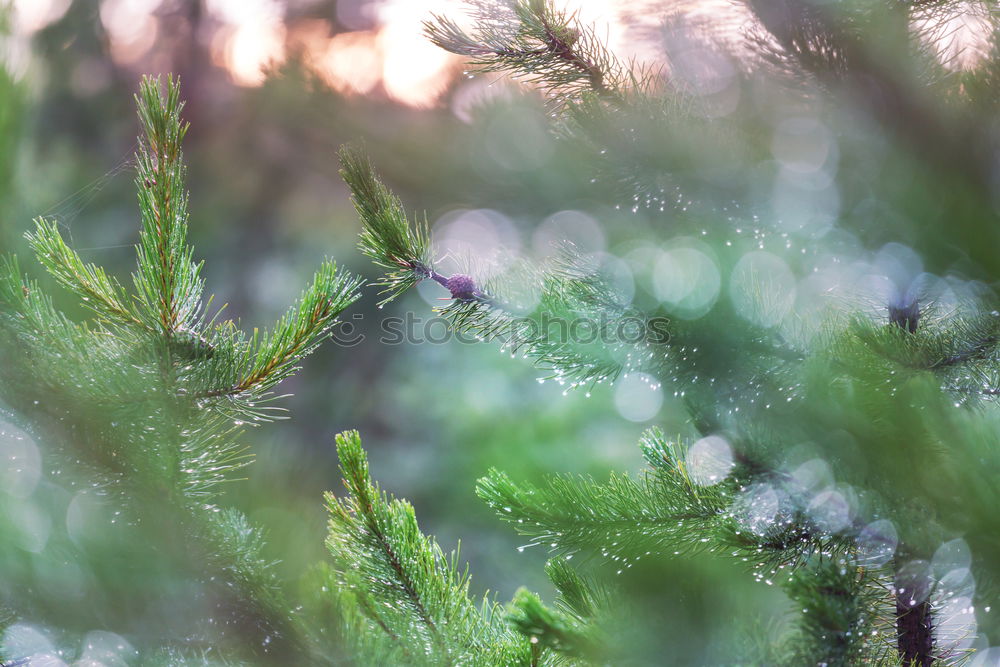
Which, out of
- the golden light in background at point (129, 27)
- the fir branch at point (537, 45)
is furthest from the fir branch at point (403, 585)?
the golden light in background at point (129, 27)

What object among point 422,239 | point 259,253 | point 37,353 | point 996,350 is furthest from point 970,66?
point 259,253

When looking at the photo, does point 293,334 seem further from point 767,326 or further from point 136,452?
point 767,326

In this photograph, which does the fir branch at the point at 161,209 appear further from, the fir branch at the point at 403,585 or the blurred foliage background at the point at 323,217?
the blurred foliage background at the point at 323,217

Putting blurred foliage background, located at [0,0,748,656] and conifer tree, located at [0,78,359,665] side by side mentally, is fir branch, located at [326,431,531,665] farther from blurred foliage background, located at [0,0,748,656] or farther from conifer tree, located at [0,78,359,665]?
blurred foliage background, located at [0,0,748,656]

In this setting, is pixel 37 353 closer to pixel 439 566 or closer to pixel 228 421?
pixel 228 421

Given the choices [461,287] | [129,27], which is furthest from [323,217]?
[461,287]

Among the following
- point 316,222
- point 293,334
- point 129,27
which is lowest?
point 316,222

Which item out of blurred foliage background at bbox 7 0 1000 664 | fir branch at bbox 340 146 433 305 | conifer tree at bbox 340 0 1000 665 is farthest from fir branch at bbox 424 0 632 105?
blurred foliage background at bbox 7 0 1000 664
